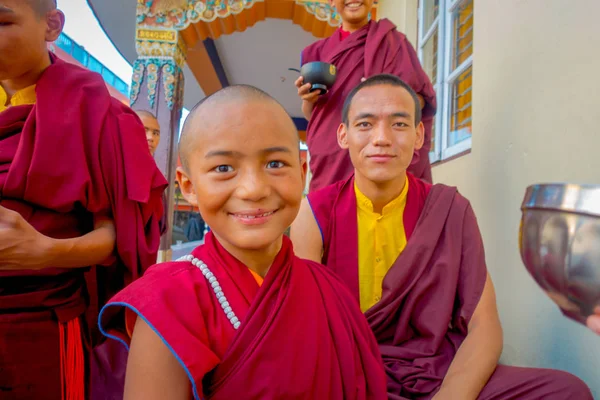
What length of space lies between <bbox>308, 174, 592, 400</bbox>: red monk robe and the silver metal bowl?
81 centimetres

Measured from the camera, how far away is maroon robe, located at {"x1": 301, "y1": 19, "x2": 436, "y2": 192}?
201cm

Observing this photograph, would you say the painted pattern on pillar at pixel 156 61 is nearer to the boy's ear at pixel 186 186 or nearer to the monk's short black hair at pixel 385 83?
the monk's short black hair at pixel 385 83

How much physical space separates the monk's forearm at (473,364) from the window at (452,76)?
5.28 ft

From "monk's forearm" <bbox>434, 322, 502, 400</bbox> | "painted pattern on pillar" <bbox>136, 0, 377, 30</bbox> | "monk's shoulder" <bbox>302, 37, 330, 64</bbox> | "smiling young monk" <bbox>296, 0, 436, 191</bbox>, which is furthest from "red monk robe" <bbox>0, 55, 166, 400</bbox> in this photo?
"painted pattern on pillar" <bbox>136, 0, 377, 30</bbox>

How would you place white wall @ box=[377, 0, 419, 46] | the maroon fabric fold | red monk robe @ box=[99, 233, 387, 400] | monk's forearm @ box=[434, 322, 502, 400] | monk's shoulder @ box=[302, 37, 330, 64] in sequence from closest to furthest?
1. red monk robe @ box=[99, 233, 387, 400]
2. monk's forearm @ box=[434, 322, 502, 400]
3. the maroon fabric fold
4. monk's shoulder @ box=[302, 37, 330, 64]
5. white wall @ box=[377, 0, 419, 46]

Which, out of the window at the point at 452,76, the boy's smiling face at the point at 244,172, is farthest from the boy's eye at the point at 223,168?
the window at the point at 452,76

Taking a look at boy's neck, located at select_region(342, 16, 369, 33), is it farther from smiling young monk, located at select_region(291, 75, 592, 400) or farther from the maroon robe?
smiling young monk, located at select_region(291, 75, 592, 400)

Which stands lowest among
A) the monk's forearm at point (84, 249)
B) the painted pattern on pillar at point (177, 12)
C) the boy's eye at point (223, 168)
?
the monk's forearm at point (84, 249)

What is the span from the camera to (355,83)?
6.79ft

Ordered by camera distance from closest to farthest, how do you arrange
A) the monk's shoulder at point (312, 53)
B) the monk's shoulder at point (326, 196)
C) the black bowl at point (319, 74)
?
the monk's shoulder at point (326, 196) → the black bowl at point (319, 74) → the monk's shoulder at point (312, 53)

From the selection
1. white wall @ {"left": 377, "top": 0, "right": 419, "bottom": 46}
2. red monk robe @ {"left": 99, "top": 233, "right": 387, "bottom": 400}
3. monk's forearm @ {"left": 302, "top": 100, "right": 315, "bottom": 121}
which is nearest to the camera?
red monk robe @ {"left": 99, "top": 233, "right": 387, "bottom": 400}

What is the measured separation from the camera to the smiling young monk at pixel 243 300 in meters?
0.71

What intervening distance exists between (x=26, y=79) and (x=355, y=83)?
4.68 ft

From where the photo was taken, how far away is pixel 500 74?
2020mm
